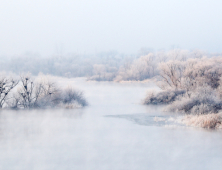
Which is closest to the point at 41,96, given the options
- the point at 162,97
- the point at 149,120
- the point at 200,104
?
the point at 149,120

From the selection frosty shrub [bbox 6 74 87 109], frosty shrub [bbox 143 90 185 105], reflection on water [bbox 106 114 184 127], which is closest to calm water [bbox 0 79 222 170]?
reflection on water [bbox 106 114 184 127]

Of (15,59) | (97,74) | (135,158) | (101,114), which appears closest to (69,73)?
(97,74)

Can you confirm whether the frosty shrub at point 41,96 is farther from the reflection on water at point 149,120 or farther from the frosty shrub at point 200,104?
the frosty shrub at point 200,104

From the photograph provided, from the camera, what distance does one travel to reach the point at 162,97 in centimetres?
2112

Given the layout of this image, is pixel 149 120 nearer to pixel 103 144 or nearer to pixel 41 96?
pixel 103 144

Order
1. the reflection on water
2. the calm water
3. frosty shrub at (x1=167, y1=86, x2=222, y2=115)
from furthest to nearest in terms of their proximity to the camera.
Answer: frosty shrub at (x1=167, y1=86, x2=222, y2=115), the reflection on water, the calm water

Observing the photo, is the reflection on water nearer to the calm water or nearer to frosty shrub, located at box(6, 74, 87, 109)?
the calm water

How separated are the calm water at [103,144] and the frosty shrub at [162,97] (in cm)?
485

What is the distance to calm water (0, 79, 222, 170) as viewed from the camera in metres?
8.43

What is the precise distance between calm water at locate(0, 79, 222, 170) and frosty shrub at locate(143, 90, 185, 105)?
4.85 metres

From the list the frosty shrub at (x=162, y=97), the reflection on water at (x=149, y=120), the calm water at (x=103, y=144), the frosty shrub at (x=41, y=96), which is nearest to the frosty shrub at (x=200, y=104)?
the calm water at (x=103, y=144)

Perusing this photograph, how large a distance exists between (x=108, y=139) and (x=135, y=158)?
2.62m

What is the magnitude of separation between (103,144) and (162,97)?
11.2 meters

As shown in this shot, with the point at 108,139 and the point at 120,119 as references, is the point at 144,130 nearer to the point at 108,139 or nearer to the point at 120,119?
the point at 108,139
